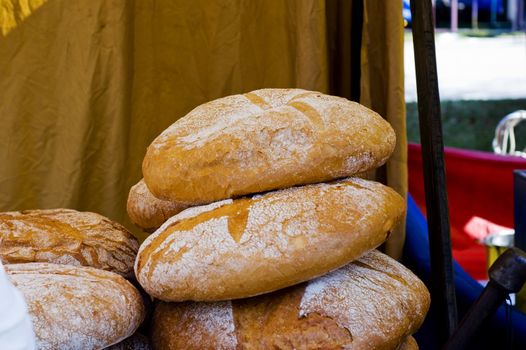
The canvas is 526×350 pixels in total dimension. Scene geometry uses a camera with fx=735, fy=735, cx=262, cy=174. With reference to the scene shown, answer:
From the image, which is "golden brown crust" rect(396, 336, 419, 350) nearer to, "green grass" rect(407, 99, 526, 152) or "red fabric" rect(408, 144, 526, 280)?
"red fabric" rect(408, 144, 526, 280)

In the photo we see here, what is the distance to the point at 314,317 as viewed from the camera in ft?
3.96

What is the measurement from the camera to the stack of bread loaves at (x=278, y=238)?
1.19 metres

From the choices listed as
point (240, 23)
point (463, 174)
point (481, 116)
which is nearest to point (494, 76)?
point (481, 116)

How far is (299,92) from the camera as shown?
148cm

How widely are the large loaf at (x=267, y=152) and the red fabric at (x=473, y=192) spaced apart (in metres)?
1.92

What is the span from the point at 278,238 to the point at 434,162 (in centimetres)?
57

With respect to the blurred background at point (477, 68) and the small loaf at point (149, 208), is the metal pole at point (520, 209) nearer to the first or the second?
the small loaf at point (149, 208)

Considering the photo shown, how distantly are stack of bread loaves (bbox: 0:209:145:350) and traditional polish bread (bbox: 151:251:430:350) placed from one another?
0.34 ft

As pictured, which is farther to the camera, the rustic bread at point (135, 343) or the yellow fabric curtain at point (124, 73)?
the yellow fabric curtain at point (124, 73)

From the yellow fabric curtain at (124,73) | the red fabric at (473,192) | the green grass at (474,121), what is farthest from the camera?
the green grass at (474,121)

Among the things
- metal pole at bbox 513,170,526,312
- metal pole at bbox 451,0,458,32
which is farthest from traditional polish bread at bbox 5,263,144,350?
metal pole at bbox 451,0,458,32

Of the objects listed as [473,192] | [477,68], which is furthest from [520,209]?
[477,68]

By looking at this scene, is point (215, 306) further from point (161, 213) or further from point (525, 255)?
point (525, 255)

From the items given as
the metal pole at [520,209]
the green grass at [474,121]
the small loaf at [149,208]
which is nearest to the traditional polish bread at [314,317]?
the small loaf at [149,208]
